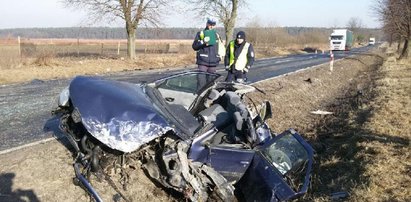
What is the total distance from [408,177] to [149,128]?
359 centimetres

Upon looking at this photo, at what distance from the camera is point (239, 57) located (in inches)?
338

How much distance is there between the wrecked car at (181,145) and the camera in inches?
169

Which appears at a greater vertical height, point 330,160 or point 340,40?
point 340,40

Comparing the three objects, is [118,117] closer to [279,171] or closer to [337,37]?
[279,171]

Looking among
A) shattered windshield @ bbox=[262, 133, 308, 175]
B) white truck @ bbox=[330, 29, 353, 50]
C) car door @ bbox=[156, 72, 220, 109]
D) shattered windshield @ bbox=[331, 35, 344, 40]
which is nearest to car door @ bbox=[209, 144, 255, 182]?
shattered windshield @ bbox=[262, 133, 308, 175]

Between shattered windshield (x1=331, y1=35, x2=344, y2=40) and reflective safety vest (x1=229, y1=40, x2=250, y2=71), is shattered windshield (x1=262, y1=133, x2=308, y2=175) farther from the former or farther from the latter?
shattered windshield (x1=331, y1=35, x2=344, y2=40)

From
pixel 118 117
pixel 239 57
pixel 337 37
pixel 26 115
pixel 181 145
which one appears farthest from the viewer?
pixel 337 37

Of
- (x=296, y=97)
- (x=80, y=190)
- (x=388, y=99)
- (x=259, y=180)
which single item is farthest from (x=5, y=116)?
(x=388, y=99)

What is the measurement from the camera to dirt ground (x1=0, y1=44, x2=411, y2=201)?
457 cm

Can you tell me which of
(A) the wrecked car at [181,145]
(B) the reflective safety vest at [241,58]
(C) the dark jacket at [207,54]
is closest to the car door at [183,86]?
(A) the wrecked car at [181,145]

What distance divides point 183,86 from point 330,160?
298 centimetres

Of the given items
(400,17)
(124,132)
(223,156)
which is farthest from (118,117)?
(400,17)

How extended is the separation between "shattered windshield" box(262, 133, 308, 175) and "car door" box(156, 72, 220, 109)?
1.37 metres

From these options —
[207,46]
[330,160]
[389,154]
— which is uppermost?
[207,46]
